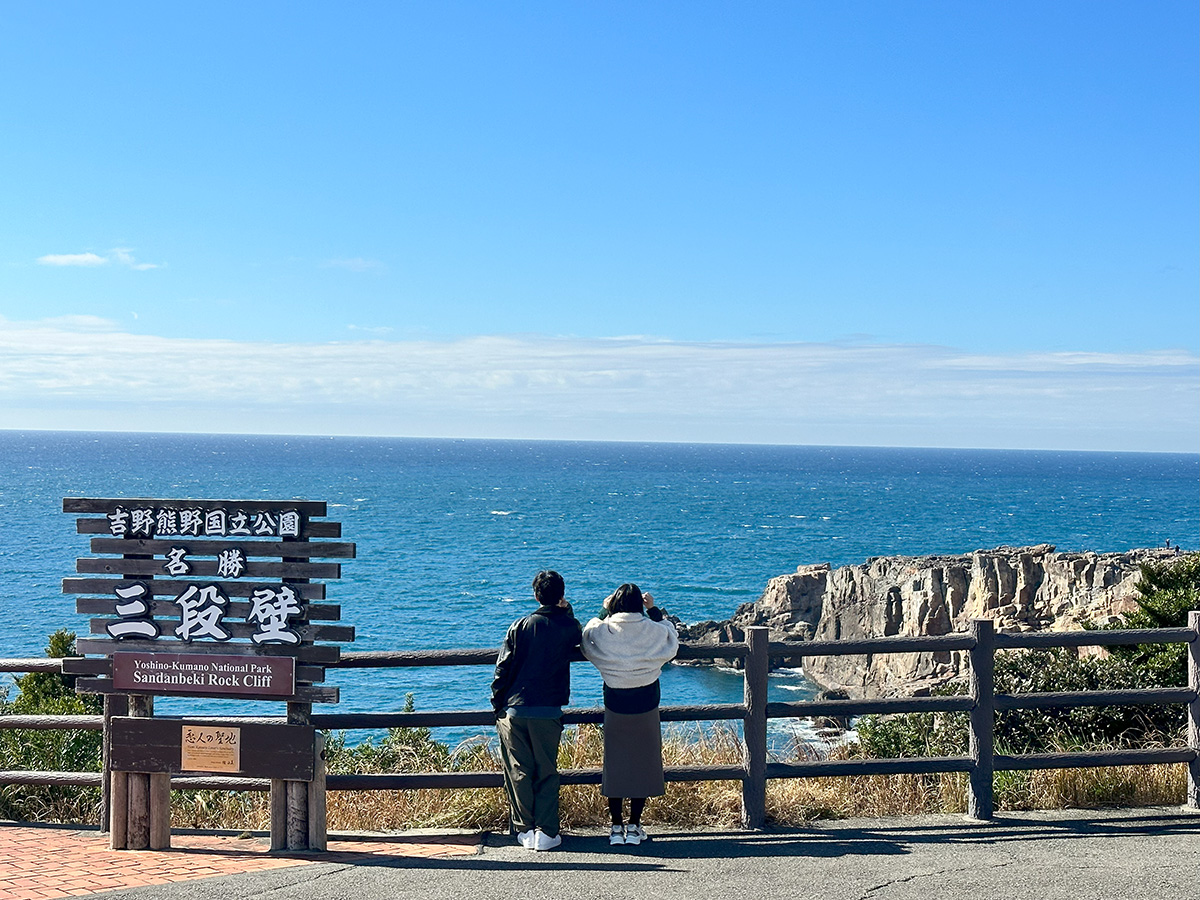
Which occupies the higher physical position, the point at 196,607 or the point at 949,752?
the point at 196,607

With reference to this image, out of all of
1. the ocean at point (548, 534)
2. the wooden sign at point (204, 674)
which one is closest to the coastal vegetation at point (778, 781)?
the wooden sign at point (204, 674)

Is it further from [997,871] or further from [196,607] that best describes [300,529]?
[997,871]

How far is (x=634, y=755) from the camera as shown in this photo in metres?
7.45

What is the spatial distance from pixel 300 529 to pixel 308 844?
210 centimetres

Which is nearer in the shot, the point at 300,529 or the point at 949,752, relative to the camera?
the point at 300,529

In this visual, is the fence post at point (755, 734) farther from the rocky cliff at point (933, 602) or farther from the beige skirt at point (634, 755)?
the rocky cliff at point (933, 602)

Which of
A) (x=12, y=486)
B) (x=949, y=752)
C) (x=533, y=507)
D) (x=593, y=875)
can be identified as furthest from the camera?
(x=12, y=486)

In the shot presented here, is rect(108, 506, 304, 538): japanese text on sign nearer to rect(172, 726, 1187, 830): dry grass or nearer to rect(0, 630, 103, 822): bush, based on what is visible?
rect(0, 630, 103, 822): bush

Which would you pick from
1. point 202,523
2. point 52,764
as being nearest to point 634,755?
point 202,523

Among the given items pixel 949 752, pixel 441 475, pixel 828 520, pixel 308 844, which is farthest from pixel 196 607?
pixel 441 475

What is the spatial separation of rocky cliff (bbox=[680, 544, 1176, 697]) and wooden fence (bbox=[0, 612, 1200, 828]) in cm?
2829

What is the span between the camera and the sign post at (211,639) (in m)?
7.45

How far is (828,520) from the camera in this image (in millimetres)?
116938

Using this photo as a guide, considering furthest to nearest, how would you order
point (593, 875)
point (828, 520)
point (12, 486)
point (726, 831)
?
point (12, 486) → point (828, 520) → point (726, 831) → point (593, 875)
